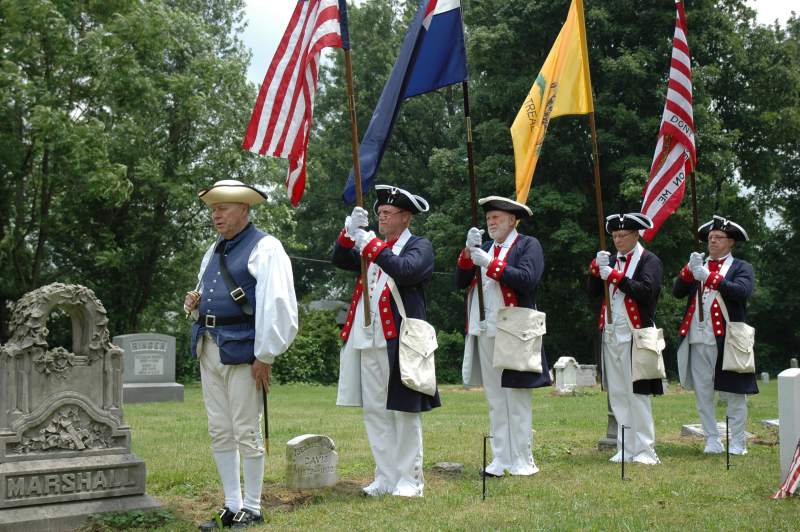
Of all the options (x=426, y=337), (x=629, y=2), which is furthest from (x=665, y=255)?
(x=426, y=337)

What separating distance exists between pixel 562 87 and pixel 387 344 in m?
3.63

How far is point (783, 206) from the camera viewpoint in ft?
136

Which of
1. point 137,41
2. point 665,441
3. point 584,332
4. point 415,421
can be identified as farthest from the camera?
point 584,332

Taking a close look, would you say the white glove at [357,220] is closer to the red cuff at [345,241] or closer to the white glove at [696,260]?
the red cuff at [345,241]

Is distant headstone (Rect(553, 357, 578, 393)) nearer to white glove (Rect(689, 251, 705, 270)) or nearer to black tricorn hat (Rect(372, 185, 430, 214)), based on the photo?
white glove (Rect(689, 251, 705, 270))

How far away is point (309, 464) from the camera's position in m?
7.39

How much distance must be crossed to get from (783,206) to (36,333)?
4066 centimetres

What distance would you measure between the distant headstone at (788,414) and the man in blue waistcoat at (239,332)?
3.79 metres

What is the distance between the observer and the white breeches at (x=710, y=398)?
9.57m

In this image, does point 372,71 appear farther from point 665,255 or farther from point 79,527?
point 79,527

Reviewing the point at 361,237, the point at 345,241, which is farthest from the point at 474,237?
the point at 361,237

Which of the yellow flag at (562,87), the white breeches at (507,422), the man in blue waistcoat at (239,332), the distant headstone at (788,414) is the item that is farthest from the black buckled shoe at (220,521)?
the yellow flag at (562,87)

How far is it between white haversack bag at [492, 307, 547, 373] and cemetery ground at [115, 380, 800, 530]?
994 mm

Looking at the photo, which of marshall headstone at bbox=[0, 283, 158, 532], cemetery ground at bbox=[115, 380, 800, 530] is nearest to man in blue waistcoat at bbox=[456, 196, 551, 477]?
cemetery ground at bbox=[115, 380, 800, 530]
